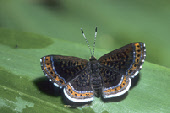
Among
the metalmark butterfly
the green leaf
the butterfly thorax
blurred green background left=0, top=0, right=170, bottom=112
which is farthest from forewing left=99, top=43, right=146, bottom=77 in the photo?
blurred green background left=0, top=0, right=170, bottom=112

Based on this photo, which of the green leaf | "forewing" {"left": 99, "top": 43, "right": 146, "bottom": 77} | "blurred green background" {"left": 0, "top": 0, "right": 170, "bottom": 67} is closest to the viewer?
the green leaf

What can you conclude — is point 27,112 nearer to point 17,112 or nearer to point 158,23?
point 17,112

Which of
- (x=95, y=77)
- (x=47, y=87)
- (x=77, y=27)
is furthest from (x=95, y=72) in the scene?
(x=77, y=27)

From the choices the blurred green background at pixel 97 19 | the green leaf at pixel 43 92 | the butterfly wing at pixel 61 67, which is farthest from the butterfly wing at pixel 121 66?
the blurred green background at pixel 97 19

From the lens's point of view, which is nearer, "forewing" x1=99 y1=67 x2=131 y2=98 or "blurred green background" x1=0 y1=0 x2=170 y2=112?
"forewing" x1=99 y1=67 x2=131 y2=98

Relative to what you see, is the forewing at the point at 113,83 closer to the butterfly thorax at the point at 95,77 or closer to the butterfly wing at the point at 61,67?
the butterfly thorax at the point at 95,77

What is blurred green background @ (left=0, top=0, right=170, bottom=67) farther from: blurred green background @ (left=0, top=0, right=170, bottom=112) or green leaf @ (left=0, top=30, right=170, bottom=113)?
green leaf @ (left=0, top=30, right=170, bottom=113)

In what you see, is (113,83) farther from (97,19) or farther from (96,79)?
(97,19)

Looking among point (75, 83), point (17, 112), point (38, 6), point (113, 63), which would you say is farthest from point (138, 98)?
point (38, 6)
